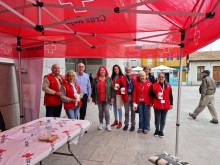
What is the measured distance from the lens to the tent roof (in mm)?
2286

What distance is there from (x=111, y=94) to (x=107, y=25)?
6.23ft

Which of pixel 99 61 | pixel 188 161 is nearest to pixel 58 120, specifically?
pixel 188 161

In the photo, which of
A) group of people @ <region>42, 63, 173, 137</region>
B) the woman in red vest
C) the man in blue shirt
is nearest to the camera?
group of people @ <region>42, 63, 173, 137</region>

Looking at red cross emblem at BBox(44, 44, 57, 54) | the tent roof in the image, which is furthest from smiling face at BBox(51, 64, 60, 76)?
red cross emblem at BBox(44, 44, 57, 54)

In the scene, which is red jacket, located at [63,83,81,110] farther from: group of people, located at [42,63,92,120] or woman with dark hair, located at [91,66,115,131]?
woman with dark hair, located at [91,66,115,131]

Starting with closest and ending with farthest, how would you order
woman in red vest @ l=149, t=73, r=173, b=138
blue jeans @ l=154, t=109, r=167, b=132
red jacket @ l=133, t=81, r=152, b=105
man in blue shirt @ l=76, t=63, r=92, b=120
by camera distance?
woman in red vest @ l=149, t=73, r=173, b=138, blue jeans @ l=154, t=109, r=167, b=132, red jacket @ l=133, t=81, r=152, b=105, man in blue shirt @ l=76, t=63, r=92, b=120

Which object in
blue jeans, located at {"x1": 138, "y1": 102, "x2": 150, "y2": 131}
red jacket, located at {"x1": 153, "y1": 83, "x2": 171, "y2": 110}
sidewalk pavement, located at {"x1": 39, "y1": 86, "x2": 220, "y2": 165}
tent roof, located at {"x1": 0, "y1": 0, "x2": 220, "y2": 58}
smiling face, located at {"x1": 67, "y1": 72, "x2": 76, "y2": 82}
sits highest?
tent roof, located at {"x1": 0, "y1": 0, "x2": 220, "y2": 58}

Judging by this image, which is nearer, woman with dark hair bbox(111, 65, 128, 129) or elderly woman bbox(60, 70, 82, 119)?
elderly woman bbox(60, 70, 82, 119)

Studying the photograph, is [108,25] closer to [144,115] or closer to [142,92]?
[142,92]

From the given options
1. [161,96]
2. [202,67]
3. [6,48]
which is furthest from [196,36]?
[202,67]

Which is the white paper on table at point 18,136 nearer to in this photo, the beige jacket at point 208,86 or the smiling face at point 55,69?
the smiling face at point 55,69

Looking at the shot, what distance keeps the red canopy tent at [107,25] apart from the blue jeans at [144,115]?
125 cm

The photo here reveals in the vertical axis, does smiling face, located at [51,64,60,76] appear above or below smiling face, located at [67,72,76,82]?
above

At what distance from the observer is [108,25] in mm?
3443
